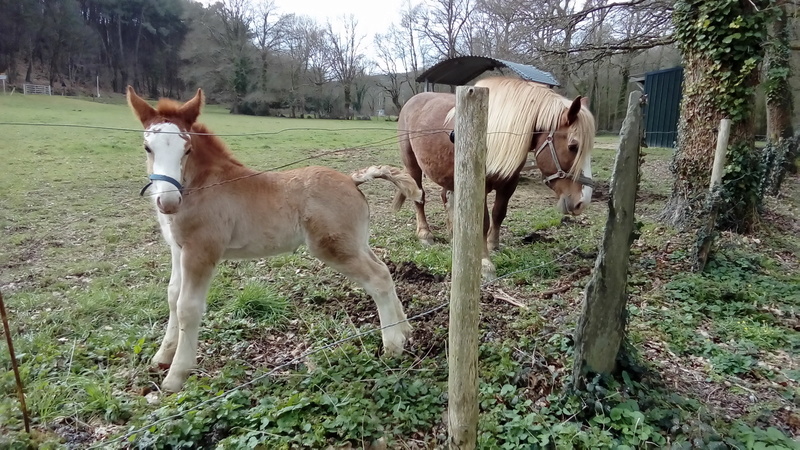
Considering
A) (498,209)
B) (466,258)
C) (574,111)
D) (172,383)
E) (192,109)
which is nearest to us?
(466,258)

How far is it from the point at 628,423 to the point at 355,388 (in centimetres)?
154

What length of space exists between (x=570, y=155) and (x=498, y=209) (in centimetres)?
129

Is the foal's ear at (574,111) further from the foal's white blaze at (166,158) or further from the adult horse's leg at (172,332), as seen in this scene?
the adult horse's leg at (172,332)

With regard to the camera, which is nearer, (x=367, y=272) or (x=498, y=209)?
(x=367, y=272)

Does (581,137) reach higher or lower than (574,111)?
lower

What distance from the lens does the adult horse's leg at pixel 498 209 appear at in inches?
201

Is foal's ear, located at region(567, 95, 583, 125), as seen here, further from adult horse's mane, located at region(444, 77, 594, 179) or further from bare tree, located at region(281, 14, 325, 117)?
bare tree, located at region(281, 14, 325, 117)

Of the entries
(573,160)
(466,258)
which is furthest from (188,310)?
(573,160)

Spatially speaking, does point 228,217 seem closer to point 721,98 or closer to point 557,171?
point 557,171

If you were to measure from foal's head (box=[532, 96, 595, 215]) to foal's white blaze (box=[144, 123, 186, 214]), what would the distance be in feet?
11.0

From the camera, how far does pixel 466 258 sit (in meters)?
2.12

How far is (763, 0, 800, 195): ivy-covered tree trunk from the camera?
24.9 ft

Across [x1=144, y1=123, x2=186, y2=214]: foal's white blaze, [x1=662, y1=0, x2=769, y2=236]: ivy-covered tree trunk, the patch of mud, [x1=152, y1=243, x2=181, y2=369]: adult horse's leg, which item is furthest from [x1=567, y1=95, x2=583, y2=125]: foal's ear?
the patch of mud

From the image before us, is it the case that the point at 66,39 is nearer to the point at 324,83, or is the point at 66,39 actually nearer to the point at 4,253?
the point at 324,83
